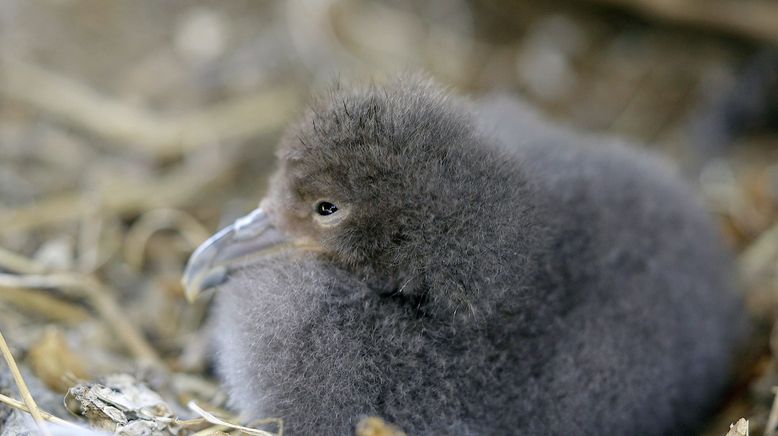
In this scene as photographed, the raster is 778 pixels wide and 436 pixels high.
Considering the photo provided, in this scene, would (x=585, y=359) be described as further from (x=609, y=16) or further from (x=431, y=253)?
(x=609, y=16)

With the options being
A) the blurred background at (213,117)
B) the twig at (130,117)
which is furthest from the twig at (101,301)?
the twig at (130,117)

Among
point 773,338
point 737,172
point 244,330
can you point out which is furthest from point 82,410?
point 737,172

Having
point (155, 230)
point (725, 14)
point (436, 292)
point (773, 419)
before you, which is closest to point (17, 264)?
point (155, 230)

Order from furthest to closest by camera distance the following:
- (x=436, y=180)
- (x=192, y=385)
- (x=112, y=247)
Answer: (x=112, y=247) < (x=192, y=385) < (x=436, y=180)

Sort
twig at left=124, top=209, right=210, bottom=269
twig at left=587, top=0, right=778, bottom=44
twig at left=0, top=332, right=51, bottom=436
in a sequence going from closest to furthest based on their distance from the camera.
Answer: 1. twig at left=0, top=332, right=51, bottom=436
2. twig at left=124, top=209, right=210, bottom=269
3. twig at left=587, top=0, right=778, bottom=44

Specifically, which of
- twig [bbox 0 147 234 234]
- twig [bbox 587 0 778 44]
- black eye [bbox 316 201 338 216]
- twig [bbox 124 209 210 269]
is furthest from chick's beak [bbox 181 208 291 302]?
twig [bbox 587 0 778 44]

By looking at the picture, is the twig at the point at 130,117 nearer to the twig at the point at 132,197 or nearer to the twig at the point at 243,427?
the twig at the point at 132,197

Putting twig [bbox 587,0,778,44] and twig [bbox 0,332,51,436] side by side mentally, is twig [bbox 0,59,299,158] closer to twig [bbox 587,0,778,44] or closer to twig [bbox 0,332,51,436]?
twig [bbox 0,332,51,436]
